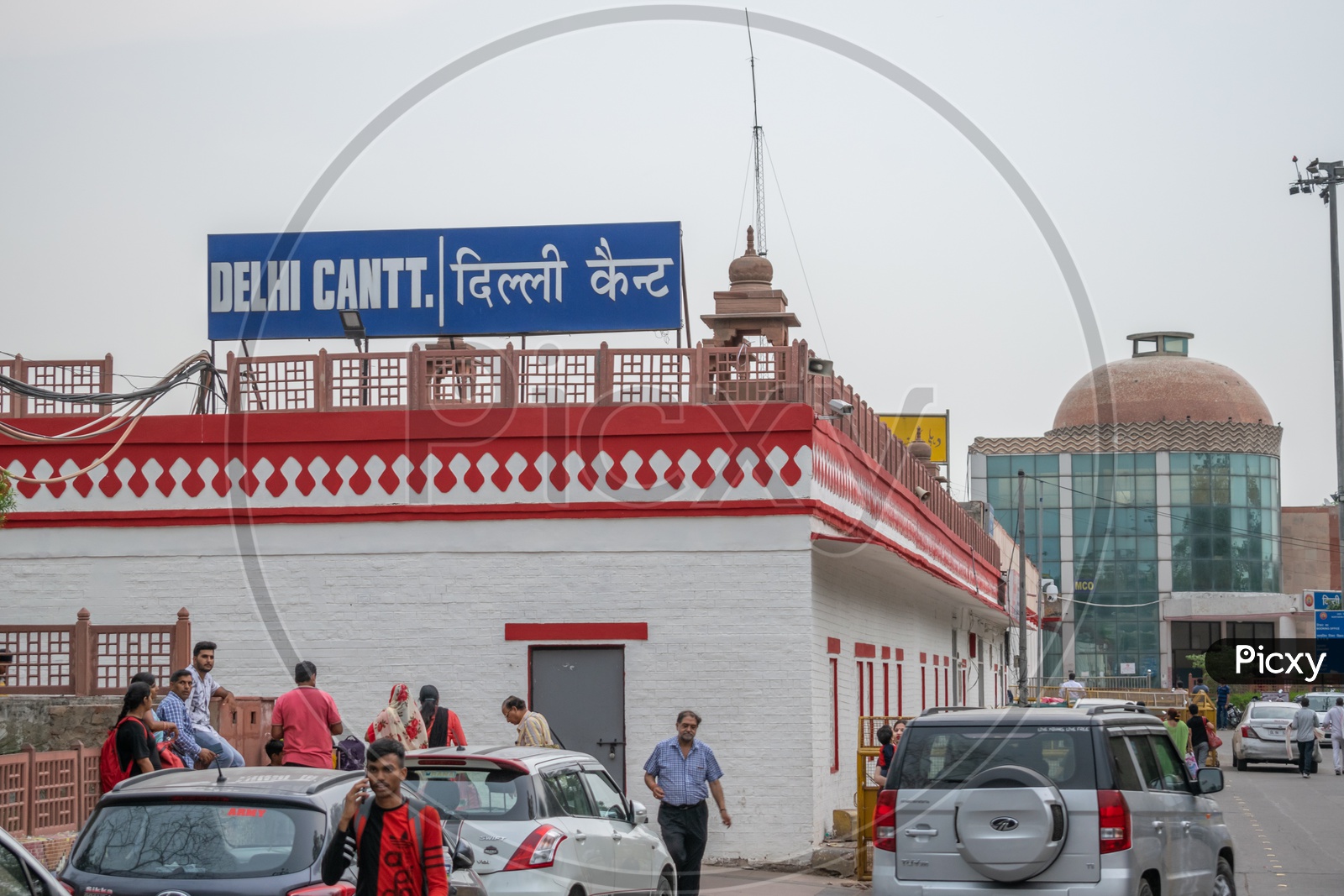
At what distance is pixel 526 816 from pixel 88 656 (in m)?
8.76

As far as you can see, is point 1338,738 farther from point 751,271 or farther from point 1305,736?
point 751,271

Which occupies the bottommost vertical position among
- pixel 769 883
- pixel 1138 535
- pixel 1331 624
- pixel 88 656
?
pixel 769 883

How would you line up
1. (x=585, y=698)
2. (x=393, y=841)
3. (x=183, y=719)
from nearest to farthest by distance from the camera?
(x=393, y=841) → (x=183, y=719) → (x=585, y=698)

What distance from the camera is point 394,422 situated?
60.1 feet

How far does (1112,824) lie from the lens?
9.62 meters

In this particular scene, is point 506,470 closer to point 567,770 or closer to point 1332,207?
point 567,770

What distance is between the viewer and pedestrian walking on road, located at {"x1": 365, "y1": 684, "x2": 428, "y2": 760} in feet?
44.9

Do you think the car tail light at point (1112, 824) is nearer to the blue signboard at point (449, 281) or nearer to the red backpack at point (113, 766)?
the red backpack at point (113, 766)

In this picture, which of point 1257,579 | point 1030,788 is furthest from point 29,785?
point 1257,579

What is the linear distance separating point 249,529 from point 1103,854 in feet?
38.2

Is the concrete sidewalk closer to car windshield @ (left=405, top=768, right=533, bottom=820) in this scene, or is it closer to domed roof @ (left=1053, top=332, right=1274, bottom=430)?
car windshield @ (left=405, top=768, right=533, bottom=820)

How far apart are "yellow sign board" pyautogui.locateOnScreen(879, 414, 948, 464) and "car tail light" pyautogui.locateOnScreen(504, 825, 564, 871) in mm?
43188

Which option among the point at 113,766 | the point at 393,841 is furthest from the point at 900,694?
the point at 393,841

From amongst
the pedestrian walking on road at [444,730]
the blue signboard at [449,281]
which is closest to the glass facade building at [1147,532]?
the blue signboard at [449,281]
